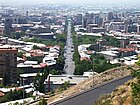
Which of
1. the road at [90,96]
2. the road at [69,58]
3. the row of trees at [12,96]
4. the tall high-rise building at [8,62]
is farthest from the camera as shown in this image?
the road at [69,58]

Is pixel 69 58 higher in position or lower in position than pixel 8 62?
lower

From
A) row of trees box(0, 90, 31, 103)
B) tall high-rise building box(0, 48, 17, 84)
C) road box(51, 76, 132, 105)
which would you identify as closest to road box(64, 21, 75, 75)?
tall high-rise building box(0, 48, 17, 84)

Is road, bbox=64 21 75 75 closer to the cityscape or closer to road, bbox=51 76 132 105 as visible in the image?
the cityscape

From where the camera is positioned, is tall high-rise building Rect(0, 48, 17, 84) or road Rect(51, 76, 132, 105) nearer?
road Rect(51, 76, 132, 105)

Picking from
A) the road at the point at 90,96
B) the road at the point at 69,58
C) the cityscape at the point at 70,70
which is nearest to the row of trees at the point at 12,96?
the cityscape at the point at 70,70

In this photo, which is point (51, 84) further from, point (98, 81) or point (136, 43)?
point (136, 43)

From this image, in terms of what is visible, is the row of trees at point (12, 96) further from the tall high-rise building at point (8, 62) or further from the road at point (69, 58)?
the road at point (69, 58)

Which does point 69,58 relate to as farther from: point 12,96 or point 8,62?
point 12,96

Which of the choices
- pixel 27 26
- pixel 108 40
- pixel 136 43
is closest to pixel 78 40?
pixel 108 40

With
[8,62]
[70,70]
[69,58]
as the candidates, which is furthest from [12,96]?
[69,58]

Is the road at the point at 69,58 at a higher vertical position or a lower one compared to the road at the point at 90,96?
lower

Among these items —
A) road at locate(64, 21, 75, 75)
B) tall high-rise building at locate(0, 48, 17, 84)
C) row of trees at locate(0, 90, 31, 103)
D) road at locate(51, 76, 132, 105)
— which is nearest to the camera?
road at locate(51, 76, 132, 105)
